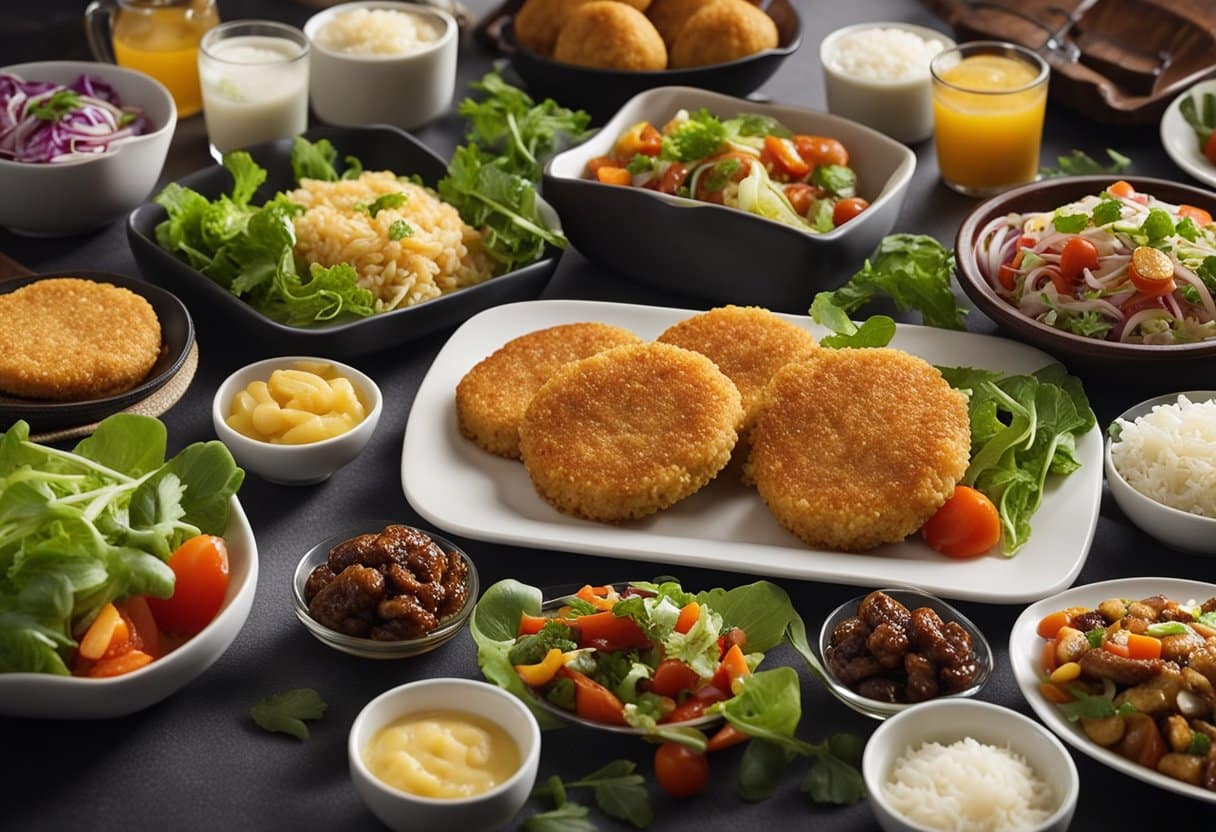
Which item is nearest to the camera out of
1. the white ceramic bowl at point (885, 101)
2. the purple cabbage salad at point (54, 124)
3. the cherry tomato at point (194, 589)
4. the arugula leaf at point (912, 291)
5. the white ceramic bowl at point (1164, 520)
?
the cherry tomato at point (194, 589)

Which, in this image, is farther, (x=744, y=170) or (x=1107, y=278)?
(x=744, y=170)

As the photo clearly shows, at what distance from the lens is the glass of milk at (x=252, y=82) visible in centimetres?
490

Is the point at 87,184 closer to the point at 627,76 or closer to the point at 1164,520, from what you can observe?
the point at 627,76

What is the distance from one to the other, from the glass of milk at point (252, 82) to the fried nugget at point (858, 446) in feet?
7.78

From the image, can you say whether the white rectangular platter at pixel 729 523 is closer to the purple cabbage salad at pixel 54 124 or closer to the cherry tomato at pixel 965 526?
the cherry tomato at pixel 965 526

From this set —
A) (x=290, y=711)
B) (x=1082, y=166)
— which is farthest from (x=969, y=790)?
(x=1082, y=166)

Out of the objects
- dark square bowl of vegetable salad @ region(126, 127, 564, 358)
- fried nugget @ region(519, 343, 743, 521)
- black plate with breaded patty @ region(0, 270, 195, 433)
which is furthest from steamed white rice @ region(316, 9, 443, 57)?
fried nugget @ region(519, 343, 743, 521)

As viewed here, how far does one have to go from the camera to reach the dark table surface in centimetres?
264

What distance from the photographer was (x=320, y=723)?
112 inches

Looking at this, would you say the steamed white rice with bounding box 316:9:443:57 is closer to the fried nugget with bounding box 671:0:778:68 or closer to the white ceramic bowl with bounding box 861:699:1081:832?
the fried nugget with bounding box 671:0:778:68

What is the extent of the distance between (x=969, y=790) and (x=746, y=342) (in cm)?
147

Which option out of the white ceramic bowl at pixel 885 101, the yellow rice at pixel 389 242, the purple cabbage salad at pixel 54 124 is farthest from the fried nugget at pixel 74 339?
the white ceramic bowl at pixel 885 101

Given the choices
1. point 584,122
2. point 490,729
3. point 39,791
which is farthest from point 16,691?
point 584,122

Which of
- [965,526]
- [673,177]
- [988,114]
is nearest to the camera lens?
[965,526]
